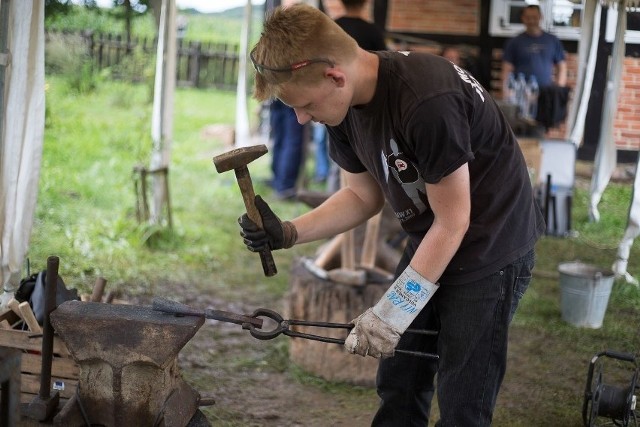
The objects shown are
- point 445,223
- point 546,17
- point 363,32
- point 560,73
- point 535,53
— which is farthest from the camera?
point 546,17

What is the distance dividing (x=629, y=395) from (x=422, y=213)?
Answer: 174 cm

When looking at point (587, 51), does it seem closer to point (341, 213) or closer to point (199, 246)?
point (199, 246)

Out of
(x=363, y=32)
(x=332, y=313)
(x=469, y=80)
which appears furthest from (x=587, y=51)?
(x=469, y=80)

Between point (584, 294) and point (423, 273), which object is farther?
point (584, 294)

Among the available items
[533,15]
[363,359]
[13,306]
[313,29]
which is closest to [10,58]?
[13,306]

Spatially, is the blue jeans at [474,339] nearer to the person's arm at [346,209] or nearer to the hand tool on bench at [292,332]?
the hand tool on bench at [292,332]

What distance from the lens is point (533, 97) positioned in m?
10.0

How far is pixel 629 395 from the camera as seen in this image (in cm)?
367

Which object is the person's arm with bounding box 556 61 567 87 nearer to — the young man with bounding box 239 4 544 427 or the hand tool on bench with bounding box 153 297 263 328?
the young man with bounding box 239 4 544 427

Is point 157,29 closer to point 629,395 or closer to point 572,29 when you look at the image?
point 629,395

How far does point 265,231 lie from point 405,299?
0.54 m

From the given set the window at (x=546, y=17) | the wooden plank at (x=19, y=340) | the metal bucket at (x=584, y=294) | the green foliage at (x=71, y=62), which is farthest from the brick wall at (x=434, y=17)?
the wooden plank at (x=19, y=340)

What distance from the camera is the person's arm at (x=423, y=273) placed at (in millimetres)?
2305

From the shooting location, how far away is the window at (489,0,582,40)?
11.5 m
